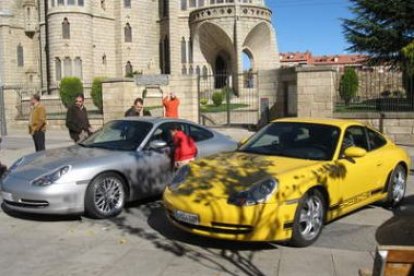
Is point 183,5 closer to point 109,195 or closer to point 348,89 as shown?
point 348,89

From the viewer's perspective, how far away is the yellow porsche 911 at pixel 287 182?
5758 mm

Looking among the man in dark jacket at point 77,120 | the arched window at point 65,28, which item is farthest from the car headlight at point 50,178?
the arched window at point 65,28

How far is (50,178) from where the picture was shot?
23.5ft

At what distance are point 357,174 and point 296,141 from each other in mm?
858

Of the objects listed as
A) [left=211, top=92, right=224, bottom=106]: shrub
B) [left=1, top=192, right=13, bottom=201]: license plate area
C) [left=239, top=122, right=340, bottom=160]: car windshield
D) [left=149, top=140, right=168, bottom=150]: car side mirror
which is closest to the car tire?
[left=239, top=122, right=340, bottom=160]: car windshield

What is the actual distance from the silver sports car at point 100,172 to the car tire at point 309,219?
2.67 m

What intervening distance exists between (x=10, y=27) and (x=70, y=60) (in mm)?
9399

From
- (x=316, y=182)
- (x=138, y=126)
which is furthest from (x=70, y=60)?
(x=316, y=182)

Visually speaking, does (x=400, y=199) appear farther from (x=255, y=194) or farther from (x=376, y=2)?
(x=376, y=2)

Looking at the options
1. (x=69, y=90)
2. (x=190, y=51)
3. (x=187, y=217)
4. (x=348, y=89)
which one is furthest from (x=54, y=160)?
(x=190, y=51)

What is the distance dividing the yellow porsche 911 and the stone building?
134 ft

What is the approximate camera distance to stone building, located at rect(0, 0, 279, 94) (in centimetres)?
4909

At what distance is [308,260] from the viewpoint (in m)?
5.64

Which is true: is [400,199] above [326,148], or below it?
below
